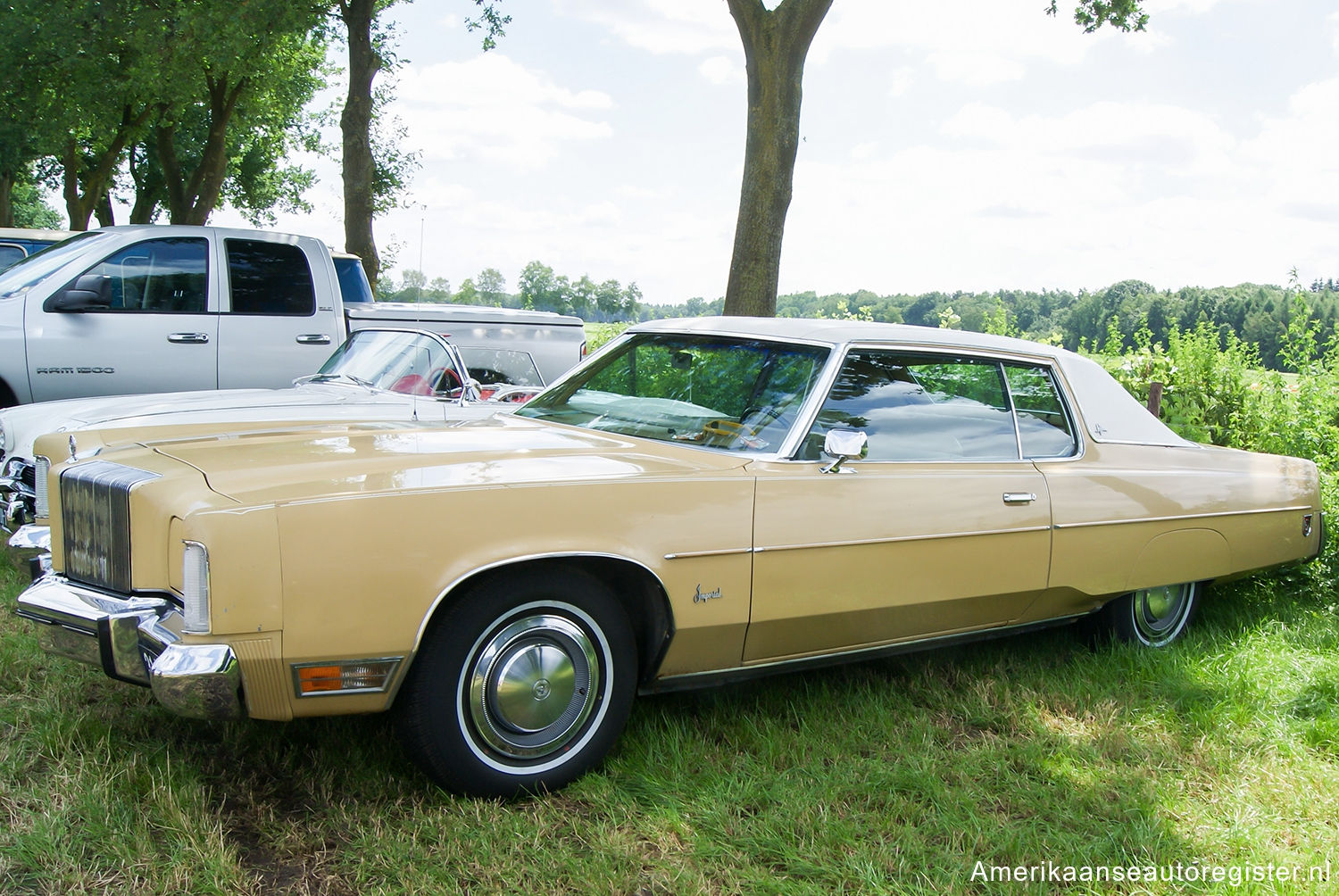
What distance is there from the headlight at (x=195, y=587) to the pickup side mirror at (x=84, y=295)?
4.92m

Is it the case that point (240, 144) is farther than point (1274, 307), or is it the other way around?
point (240, 144)

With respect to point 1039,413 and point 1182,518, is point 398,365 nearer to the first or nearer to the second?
point 1039,413

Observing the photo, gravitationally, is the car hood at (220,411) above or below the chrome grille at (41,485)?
above

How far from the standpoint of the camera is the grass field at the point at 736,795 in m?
2.64

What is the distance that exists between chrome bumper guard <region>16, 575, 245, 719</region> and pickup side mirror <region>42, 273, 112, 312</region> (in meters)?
4.27

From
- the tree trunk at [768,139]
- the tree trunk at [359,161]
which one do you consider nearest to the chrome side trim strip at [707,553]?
the tree trunk at [768,139]

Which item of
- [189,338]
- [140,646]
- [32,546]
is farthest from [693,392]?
[189,338]

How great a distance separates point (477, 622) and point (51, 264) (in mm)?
5508

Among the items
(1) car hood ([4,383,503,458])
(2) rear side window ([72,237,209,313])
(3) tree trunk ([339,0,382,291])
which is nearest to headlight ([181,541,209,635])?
(1) car hood ([4,383,503,458])

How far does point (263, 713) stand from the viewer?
2.61 metres

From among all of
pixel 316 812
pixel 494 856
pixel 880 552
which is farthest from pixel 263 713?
pixel 880 552

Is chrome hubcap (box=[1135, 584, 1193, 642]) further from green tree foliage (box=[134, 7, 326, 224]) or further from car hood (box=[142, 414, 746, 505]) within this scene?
green tree foliage (box=[134, 7, 326, 224])

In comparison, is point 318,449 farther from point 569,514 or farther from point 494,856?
point 494,856

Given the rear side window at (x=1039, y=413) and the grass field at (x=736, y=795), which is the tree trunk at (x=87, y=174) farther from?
the rear side window at (x=1039, y=413)
